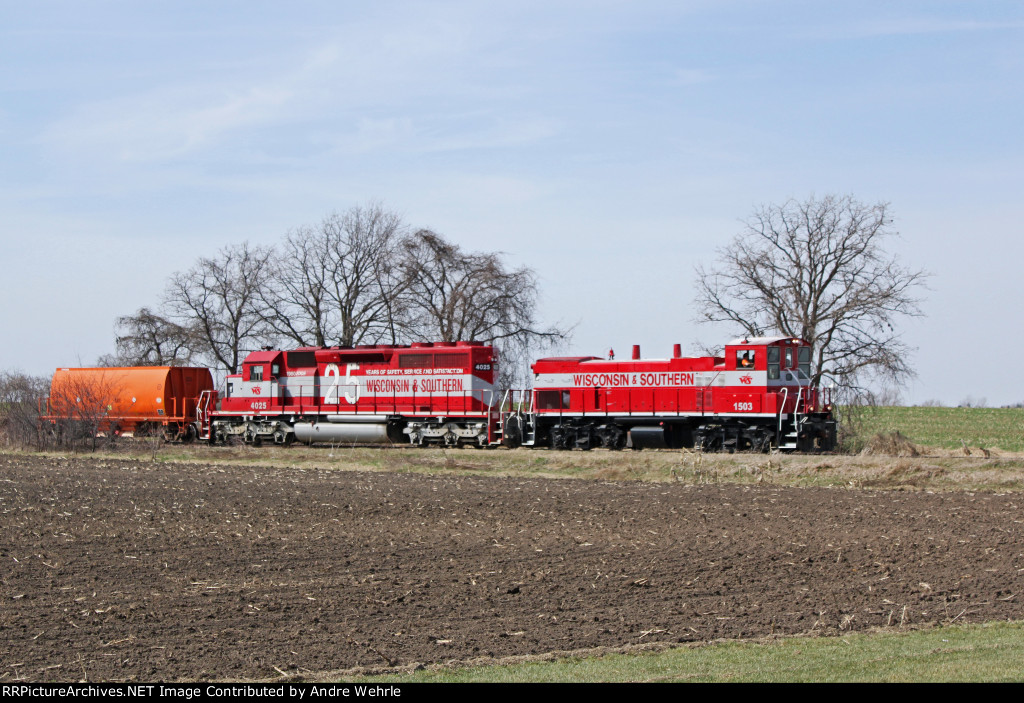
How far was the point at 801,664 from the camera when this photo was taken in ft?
26.7

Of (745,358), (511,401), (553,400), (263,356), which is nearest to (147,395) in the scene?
(263,356)

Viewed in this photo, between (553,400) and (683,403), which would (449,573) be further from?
(553,400)

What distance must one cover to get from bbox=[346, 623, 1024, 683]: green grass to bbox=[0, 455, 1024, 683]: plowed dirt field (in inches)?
23.3

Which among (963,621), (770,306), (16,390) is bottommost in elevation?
(963,621)

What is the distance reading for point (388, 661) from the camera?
8.59 metres

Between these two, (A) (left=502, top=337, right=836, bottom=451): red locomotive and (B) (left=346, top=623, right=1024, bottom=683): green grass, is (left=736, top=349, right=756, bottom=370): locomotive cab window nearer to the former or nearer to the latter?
(A) (left=502, top=337, right=836, bottom=451): red locomotive

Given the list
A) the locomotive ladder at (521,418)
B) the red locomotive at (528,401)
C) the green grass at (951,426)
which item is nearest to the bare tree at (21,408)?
the red locomotive at (528,401)

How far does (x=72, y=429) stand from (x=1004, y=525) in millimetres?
31725

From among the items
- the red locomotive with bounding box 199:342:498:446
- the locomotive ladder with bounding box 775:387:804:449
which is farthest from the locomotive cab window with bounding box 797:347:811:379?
the red locomotive with bounding box 199:342:498:446

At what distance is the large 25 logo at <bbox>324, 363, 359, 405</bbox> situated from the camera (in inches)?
1487

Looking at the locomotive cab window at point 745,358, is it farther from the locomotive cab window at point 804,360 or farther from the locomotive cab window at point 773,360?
the locomotive cab window at point 804,360

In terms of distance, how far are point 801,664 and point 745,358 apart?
23776 mm
